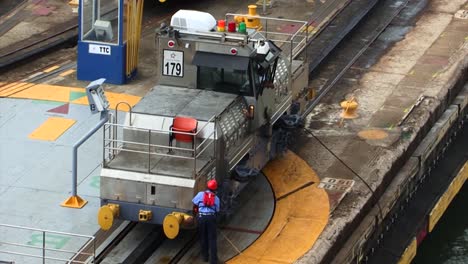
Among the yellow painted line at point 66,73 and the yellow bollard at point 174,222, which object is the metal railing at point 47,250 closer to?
the yellow bollard at point 174,222

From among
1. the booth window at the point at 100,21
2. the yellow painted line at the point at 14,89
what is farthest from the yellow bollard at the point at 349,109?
the yellow painted line at the point at 14,89

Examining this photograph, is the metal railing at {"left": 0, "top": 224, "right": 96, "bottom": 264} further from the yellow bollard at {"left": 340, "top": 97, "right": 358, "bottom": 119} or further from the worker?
the yellow bollard at {"left": 340, "top": 97, "right": 358, "bottom": 119}

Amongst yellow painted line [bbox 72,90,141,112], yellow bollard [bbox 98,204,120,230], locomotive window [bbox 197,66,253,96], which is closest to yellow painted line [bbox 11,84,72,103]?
yellow painted line [bbox 72,90,141,112]

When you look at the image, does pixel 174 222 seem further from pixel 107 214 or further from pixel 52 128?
pixel 52 128

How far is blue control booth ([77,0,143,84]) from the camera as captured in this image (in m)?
27.2

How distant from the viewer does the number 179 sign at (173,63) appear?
21.3 metres

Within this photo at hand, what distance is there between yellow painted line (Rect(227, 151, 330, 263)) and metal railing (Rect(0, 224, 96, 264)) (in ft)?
7.69

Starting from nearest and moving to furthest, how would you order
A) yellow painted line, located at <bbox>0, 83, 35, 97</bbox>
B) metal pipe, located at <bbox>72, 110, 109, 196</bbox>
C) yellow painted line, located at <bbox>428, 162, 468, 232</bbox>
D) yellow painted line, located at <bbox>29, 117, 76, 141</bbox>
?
metal pipe, located at <bbox>72, 110, 109, 196</bbox>, yellow painted line, located at <bbox>29, 117, 76, 141</bbox>, yellow painted line, located at <bbox>428, 162, 468, 232</bbox>, yellow painted line, located at <bbox>0, 83, 35, 97</bbox>

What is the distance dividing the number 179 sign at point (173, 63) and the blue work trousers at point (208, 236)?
11.6 feet

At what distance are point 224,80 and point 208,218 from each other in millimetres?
3520

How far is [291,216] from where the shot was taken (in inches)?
826

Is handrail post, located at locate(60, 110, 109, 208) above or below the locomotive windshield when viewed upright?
below

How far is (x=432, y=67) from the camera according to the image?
2873 cm

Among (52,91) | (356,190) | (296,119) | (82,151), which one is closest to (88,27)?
(52,91)
